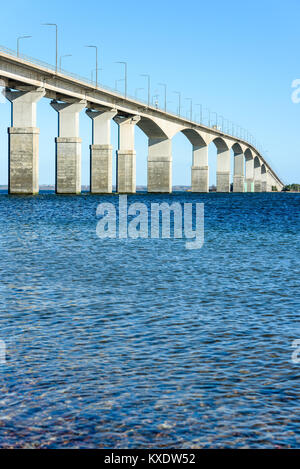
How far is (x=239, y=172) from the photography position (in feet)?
543

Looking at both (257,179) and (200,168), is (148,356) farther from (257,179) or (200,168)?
(257,179)

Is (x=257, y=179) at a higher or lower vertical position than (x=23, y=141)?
higher

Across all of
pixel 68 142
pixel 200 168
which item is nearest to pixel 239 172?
pixel 200 168

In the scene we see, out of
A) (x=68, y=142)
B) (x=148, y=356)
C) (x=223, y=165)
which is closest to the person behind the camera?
(x=148, y=356)

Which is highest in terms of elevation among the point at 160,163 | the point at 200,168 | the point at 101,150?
→ the point at 101,150

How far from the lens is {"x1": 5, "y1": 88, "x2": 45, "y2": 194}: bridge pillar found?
68.2 meters

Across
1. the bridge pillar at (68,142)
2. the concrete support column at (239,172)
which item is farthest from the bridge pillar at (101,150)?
the concrete support column at (239,172)

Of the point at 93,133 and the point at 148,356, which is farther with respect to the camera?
the point at 93,133

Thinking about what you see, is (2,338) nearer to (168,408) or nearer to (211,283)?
(168,408)

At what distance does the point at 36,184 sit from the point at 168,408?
64706 mm

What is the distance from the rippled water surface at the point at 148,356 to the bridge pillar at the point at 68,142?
6029cm

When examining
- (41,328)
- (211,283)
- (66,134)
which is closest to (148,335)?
(41,328)

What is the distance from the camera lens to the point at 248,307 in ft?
39.8

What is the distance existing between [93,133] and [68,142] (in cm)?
1089
